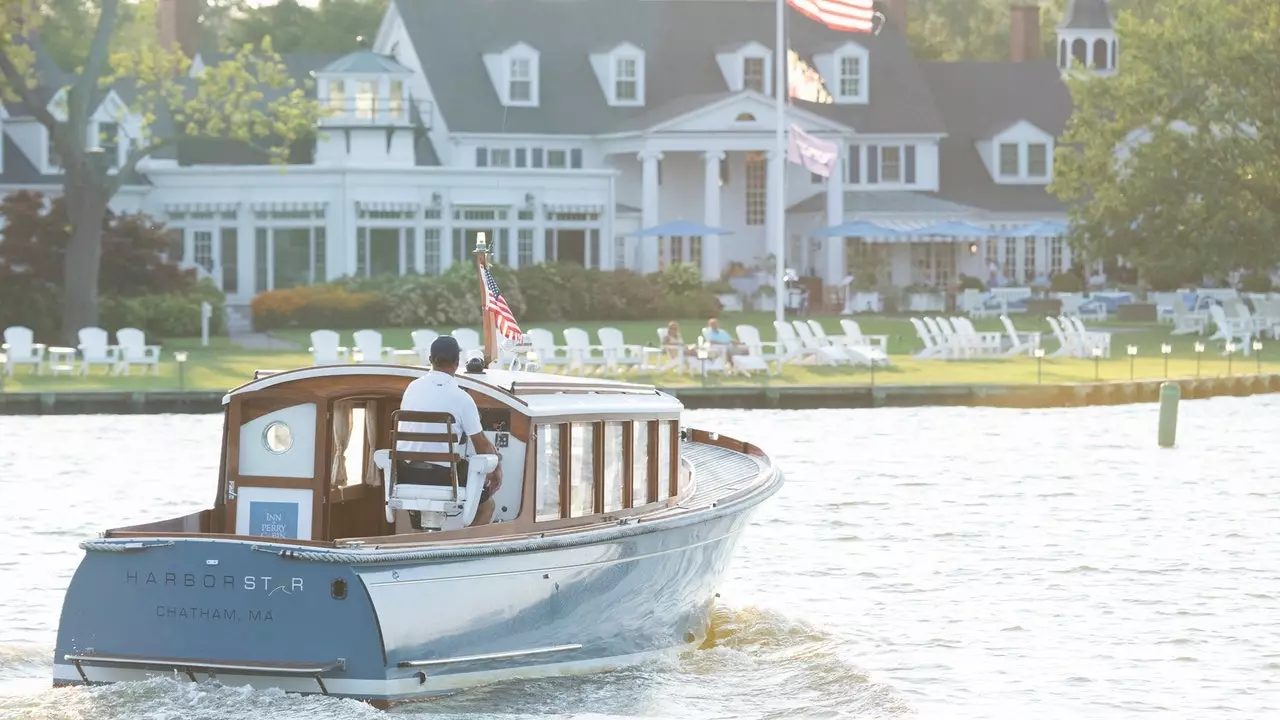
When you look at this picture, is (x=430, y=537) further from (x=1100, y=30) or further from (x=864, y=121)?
(x=1100, y=30)

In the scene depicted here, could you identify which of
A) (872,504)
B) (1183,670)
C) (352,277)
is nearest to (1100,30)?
(352,277)

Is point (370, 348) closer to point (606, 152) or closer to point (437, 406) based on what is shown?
point (437, 406)

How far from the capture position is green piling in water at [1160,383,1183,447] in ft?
110

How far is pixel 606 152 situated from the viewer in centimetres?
7138

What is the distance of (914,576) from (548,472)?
697 centimetres

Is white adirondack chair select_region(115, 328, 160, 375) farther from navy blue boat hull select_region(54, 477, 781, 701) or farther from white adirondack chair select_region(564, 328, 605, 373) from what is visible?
navy blue boat hull select_region(54, 477, 781, 701)

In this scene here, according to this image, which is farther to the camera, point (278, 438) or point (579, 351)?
point (579, 351)

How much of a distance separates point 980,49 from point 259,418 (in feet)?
325

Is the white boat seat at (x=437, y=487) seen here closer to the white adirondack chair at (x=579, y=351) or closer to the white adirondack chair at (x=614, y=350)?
the white adirondack chair at (x=579, y=351)

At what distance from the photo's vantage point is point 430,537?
47.3 feet

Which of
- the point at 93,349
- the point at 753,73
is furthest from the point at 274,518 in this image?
the point at 753,73

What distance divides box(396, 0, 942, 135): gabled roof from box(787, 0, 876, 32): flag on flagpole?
94.3 ft

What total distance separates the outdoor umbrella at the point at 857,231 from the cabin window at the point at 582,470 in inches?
2019

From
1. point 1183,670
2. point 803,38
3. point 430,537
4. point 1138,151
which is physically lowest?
point 1183,670
